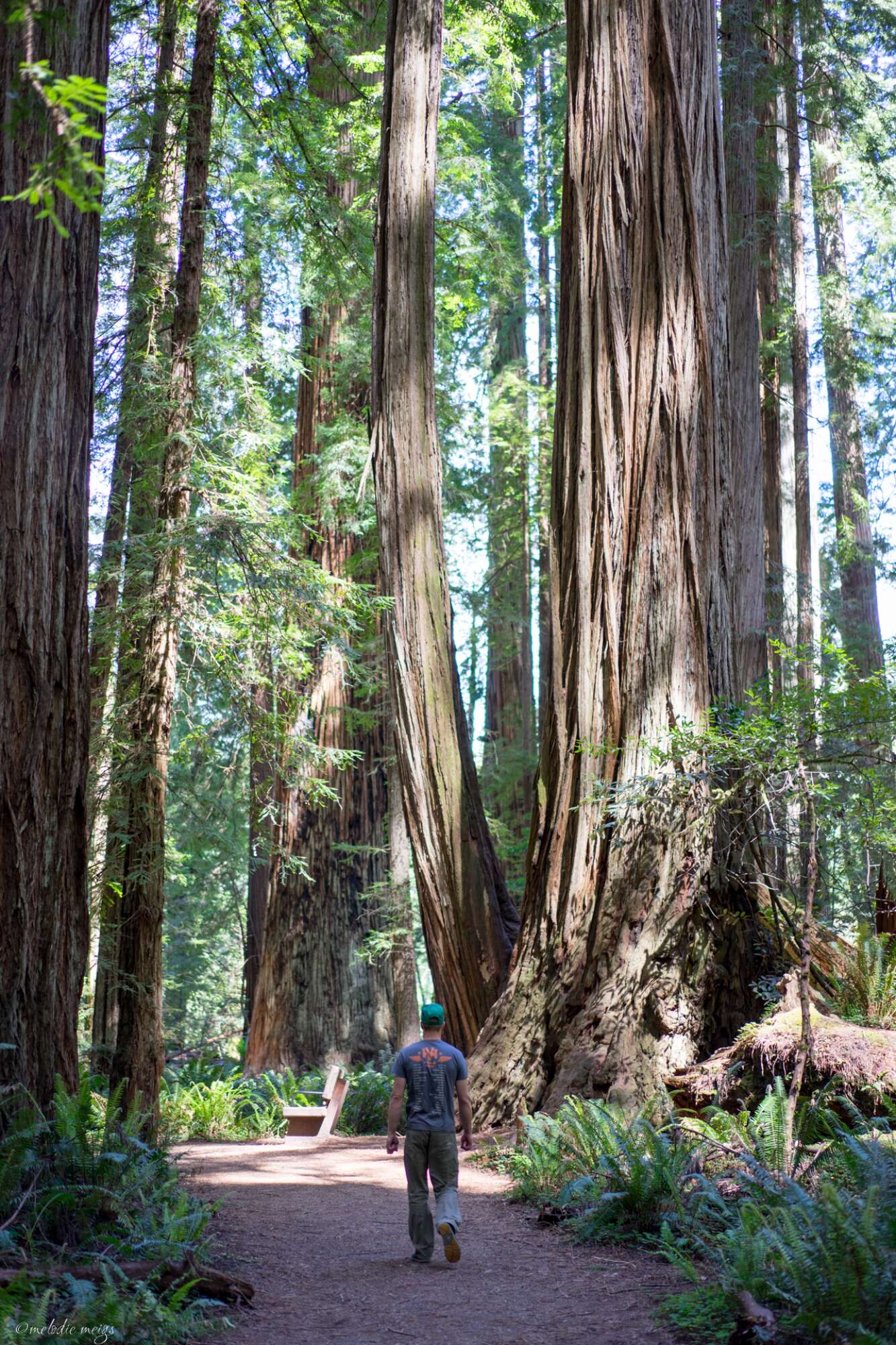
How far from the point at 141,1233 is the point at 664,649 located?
519 cm

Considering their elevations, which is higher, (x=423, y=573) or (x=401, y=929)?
(x=423, y=573)

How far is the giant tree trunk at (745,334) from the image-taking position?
41.6 ft

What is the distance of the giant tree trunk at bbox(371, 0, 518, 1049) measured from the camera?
9.33 meters

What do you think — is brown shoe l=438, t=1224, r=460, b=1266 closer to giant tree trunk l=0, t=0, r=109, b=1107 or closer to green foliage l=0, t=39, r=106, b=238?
giant tree trunk l=0, t=0, r=109, b=1107

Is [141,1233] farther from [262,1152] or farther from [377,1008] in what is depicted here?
[377,1008]

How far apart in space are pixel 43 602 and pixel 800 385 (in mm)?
16130

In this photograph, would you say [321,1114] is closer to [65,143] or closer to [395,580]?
[395,580]

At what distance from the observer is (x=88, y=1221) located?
460 cm

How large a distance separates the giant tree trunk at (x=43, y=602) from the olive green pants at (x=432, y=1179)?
1676mm

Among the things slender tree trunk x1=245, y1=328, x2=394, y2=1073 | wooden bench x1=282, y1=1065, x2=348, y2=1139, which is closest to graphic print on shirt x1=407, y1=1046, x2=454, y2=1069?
wooden bench x1=282, y1=1065, x2=348, y2=1139

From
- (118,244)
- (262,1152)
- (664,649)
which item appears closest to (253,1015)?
(262,1152)

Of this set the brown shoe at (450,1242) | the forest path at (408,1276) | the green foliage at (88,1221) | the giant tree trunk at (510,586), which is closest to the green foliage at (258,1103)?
the forest path at (408,1276)

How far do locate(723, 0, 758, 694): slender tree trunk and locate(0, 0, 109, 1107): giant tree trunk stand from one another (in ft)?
28.3

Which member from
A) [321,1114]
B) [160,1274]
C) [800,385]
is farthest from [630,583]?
[800,385]
